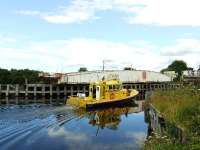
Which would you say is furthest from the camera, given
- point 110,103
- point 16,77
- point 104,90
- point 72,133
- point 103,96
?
point 16,77

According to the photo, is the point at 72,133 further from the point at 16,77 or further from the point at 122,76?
the point at 122,76

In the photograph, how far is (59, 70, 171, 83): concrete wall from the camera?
11324 centimetres

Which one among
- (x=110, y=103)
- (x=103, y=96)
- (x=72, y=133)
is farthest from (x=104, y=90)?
(x=72, y=133)

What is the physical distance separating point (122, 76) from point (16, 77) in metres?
29.7

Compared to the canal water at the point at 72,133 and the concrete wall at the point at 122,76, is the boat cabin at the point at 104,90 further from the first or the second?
the concrete wall at the point at 122,76

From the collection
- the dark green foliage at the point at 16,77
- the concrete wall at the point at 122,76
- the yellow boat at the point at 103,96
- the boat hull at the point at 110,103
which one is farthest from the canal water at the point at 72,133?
the dark green foliage at the point at 16,77

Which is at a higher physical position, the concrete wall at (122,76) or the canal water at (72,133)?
the concrete wall at (122,76)

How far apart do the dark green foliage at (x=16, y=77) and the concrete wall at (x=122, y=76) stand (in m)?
11.1

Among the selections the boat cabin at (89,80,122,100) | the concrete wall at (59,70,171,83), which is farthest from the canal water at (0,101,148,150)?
the concrete wall at (59,70,171,83)

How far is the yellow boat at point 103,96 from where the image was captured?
55562 millimetres

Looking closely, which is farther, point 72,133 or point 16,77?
point 16,77

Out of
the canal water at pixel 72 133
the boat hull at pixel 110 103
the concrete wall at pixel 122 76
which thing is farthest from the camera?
the concrete wall at pixel 122 76

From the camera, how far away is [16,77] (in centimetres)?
12106

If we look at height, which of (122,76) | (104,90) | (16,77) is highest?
(122,76)
